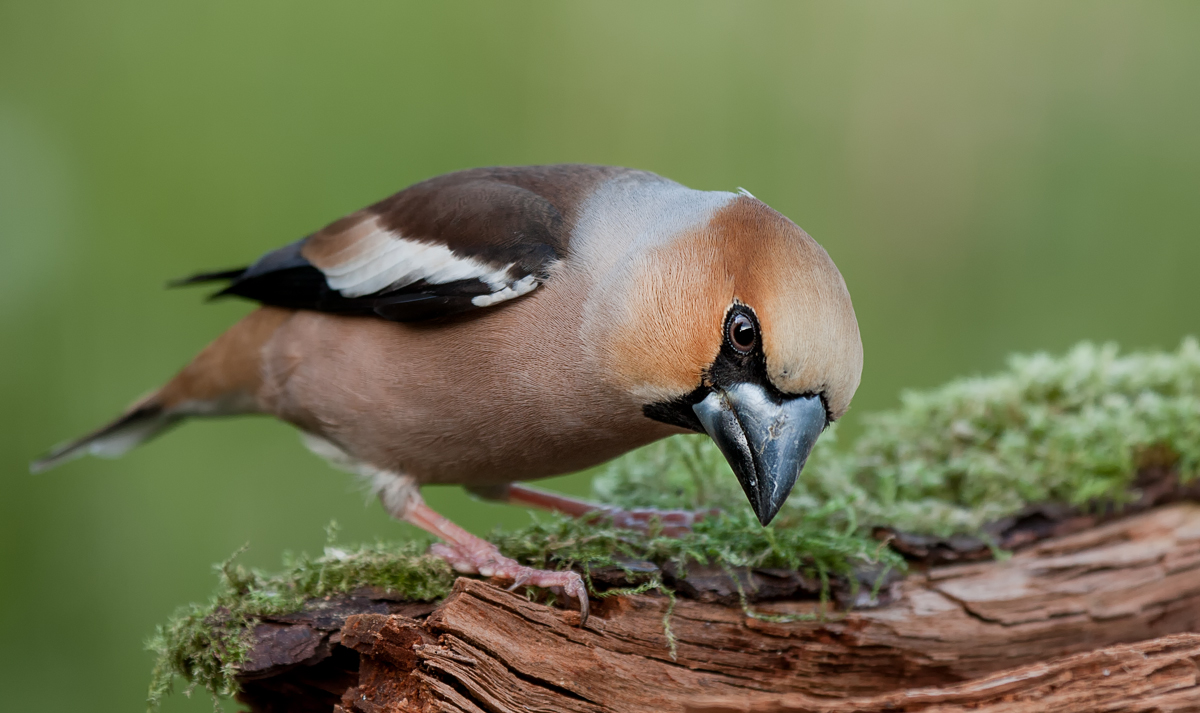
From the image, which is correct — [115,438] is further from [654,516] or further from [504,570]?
[654,516]

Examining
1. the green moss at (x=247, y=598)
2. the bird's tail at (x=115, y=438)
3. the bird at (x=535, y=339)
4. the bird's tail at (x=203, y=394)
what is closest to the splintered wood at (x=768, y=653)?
the green moss at (x=247, y=598)

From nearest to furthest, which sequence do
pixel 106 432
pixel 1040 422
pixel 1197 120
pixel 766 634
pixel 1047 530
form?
pixel 766 634 < pixel 1047 530 < pixel 1040 422 < pixel 106 432 < pixel 1197 120

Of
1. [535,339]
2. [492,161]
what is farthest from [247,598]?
[492,161]

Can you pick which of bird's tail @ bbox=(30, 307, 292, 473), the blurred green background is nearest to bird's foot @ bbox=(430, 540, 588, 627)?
bird's tail @ bbox=(30, 307, 292, 473)

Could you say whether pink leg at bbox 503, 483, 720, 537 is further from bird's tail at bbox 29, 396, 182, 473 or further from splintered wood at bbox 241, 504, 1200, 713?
bird's tail at bbox 29, 396, 182, 473

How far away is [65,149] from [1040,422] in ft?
18.5

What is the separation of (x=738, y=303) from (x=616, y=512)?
122 cm

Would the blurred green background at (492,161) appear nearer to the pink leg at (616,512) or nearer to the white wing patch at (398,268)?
the pink leg at (616,512)

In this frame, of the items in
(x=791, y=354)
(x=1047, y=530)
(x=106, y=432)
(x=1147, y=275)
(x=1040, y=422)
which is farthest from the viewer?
(x=1147, y=275)

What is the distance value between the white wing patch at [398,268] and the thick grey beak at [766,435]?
860mm

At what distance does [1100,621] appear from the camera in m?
3.29

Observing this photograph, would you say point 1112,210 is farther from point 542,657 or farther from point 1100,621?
point 542,657

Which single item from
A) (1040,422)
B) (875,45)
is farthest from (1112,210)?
(1040,422)

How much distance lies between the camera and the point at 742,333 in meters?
2.55
